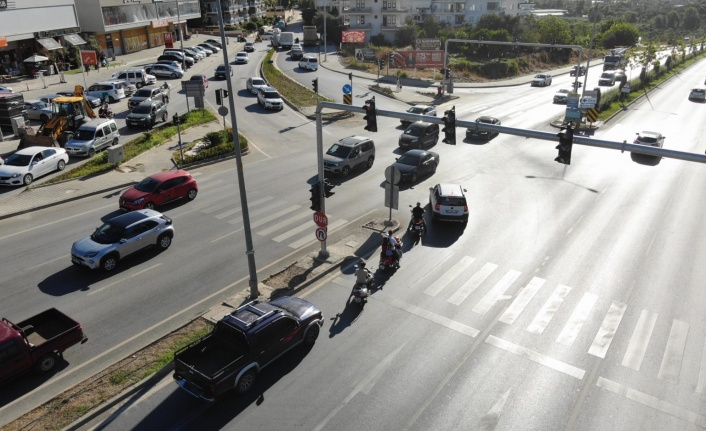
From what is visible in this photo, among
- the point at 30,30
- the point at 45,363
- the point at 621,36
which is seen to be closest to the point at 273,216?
the point at 45,363

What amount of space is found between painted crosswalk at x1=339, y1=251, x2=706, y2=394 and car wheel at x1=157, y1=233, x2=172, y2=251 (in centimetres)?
744

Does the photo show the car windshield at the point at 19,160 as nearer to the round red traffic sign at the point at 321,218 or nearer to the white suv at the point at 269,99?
the round red traffic sign at the point at 321,218

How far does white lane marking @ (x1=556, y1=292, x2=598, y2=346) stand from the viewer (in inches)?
597

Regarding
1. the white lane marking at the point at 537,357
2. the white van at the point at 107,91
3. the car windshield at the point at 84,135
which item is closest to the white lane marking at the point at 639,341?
the white lane marking at the point at 537,357

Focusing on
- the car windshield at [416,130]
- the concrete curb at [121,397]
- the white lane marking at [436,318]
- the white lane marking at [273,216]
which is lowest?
the white lane marking at [436,318]

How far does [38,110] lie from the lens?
3969 cm

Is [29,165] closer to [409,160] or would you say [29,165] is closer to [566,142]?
[409,160]

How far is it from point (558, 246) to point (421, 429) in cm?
1208

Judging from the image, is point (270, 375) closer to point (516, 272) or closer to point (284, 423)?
point (284, 423)

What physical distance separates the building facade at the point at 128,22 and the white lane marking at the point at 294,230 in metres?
47.0

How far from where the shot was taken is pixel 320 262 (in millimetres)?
19516

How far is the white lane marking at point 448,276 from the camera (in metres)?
17.8

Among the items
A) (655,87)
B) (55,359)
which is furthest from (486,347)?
(655,87)

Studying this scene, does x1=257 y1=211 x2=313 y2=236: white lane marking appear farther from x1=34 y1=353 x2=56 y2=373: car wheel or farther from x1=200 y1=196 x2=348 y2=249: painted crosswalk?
x1=34 y1=353 x2=56 y2=373: car wheel
